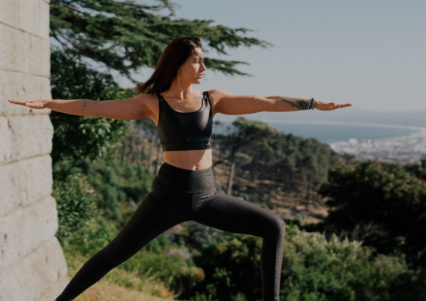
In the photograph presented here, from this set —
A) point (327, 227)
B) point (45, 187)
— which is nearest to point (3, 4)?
point (45, 187)

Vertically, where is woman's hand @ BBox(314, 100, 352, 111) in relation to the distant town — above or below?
above

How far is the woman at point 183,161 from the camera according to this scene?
8.55ft

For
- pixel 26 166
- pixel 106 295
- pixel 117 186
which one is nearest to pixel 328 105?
pixel 26 166

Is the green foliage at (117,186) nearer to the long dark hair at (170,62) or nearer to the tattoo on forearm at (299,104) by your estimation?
the long dark hair at (170,62)

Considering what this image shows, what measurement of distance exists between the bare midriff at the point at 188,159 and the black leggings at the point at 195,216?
28 millimetres

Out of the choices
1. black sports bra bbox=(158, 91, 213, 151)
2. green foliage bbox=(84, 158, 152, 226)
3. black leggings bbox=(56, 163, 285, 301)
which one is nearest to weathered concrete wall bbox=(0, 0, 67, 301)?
black leggings bbox=(56, 163, 285, 301)

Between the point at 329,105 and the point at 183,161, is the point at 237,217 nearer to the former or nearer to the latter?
the point at 183,161

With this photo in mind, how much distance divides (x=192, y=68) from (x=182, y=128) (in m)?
0.35

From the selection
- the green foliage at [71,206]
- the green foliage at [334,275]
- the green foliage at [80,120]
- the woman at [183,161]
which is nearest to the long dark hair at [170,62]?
the woman at [183,161]

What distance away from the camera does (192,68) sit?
8.92ft

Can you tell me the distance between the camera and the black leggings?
259 cm

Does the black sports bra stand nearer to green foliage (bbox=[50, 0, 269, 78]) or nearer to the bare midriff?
the bare midriff

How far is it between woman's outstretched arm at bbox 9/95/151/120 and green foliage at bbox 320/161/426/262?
13666 millimetres

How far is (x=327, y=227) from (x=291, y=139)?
121 feet
